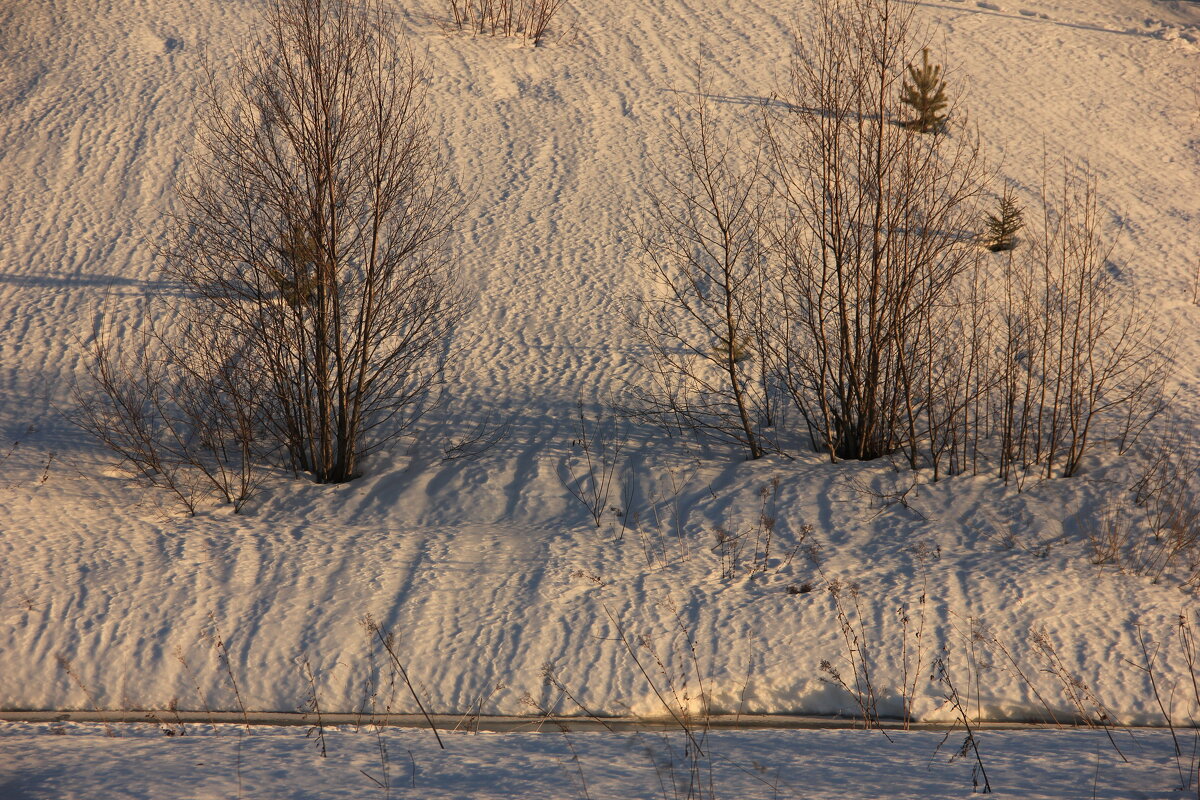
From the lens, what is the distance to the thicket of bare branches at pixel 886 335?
28.4 ft

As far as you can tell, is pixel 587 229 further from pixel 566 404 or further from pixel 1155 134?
pixel 1155 134

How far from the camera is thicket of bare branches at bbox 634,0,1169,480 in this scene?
8.66 m

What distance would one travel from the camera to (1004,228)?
40.0 feet

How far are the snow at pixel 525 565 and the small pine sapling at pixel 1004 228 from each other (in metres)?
1.64

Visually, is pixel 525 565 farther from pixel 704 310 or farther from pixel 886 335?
pixel 704 310

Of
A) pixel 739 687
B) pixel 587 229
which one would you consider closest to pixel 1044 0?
pixel 587 229

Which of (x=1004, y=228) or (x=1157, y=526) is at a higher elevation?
(x=1004, y=228)

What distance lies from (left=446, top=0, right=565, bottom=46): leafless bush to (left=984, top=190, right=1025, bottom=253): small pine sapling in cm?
1007

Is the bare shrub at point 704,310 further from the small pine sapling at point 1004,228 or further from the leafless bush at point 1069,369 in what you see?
the small pine sapling at point 1004,228

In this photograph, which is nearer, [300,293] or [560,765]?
[560,765]

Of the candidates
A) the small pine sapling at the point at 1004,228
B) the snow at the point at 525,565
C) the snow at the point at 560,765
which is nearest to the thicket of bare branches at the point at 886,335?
the small pine sapling at the point at 1004,228

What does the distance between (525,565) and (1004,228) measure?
8.76 metres

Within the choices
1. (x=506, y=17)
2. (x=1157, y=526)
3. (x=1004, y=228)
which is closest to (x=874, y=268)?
(x=1157, y=526)

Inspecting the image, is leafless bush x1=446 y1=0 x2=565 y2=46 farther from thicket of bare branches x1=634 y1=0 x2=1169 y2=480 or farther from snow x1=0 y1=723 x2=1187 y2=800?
snow x1=0 y1=723 x2=1187 y2=800
